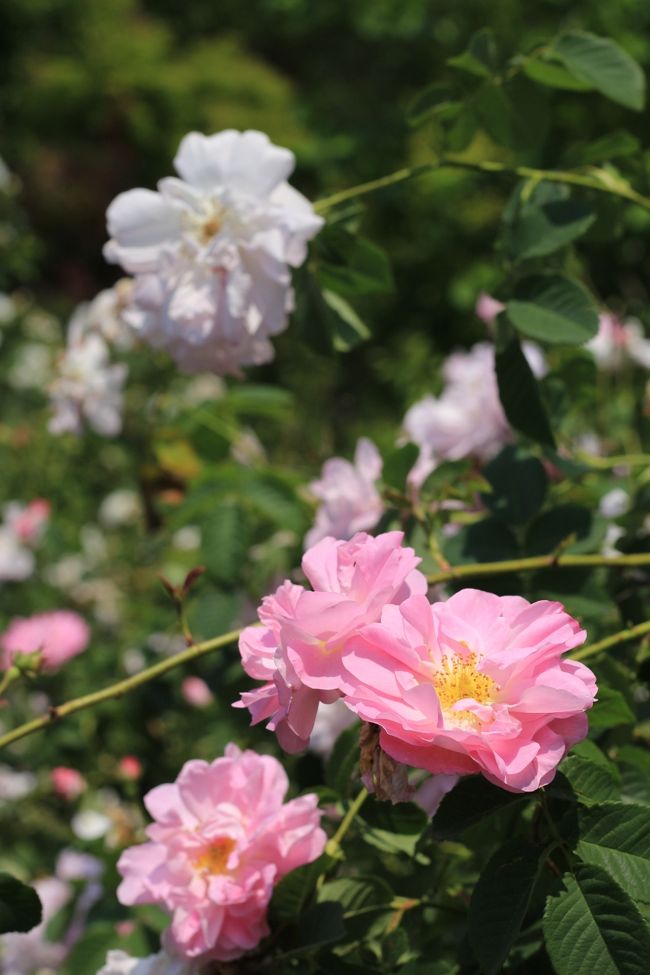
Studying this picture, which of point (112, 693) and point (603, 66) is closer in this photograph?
point (112, 693)

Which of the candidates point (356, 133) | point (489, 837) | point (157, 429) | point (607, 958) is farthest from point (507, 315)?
point (356, 133)

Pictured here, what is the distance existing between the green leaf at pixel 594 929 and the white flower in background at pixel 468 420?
0.55m

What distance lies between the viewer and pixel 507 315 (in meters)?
0.77

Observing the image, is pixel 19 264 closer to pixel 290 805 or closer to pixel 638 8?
pixel 638 8

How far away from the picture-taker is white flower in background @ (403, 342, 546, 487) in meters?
1.03

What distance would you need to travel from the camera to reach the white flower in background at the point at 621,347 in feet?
4.73

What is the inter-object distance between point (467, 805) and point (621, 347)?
109 cm

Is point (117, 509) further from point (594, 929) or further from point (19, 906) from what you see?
point (594, 929)

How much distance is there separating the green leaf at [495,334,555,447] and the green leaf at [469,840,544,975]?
33 centimetres

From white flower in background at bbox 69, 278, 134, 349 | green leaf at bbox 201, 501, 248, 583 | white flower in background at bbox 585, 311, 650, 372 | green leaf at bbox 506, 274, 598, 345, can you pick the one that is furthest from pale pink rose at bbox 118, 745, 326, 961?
white flower in background at bbox 585, 311, 650, 372

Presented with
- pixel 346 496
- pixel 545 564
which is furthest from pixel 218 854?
pixel 346 496

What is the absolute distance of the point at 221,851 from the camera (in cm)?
58

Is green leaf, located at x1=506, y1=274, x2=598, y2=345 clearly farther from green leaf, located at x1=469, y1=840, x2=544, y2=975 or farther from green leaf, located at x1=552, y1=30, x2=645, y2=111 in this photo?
green leaf, located at x1=469, y1=840, x2=544, y2=975

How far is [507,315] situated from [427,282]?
3.47m
